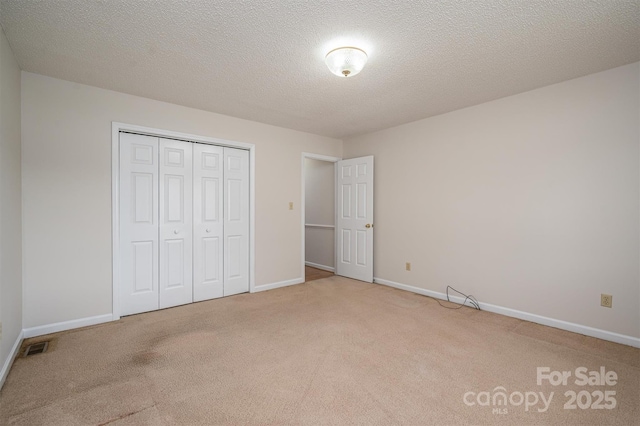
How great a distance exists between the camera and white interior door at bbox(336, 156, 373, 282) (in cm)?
477

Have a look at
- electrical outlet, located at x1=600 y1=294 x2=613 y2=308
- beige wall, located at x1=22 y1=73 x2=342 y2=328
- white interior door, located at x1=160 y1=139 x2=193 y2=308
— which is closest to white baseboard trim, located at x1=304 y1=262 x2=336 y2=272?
white interior door, located at x1=160 y1=139 x2=193 y2=308

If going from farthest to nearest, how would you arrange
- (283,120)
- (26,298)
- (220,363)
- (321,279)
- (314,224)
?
(314,224) → (321,279) → (283,120) → (26,298) → (220,363)

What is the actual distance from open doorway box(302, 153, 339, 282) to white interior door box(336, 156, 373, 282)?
450 millimetres

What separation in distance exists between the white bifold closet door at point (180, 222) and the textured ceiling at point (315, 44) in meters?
0.73

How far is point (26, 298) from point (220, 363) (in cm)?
200

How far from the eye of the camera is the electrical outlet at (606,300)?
269 cm

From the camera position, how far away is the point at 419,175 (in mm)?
4207

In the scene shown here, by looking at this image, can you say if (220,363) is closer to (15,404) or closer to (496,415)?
(15,404)

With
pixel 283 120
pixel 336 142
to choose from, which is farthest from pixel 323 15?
pixel 336 142

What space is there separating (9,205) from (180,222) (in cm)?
153

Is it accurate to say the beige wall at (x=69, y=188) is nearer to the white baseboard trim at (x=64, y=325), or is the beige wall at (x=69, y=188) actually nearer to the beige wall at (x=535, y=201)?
the white baseboard trim at (x=64, y=325)

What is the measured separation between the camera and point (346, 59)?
7.43 feet

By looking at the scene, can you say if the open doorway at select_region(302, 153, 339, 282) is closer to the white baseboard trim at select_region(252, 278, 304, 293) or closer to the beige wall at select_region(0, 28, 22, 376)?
the white baseboard trim at select_region(252, 278, 304, 293)

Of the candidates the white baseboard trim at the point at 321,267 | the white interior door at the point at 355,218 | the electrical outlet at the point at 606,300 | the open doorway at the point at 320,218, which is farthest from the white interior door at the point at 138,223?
the electrical outlet at the point at 606,300
